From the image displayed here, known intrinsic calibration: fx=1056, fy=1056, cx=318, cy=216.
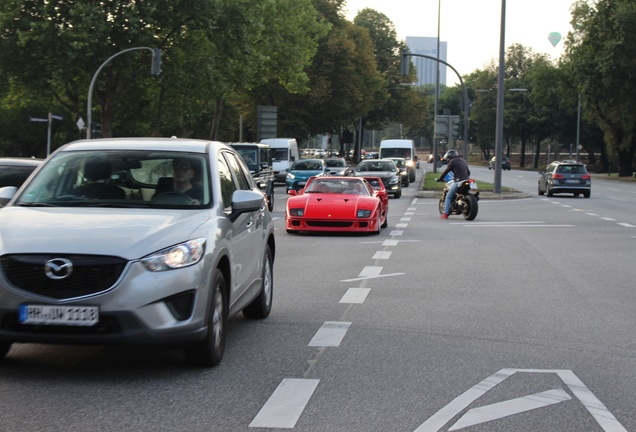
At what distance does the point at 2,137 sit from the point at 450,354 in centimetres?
7846

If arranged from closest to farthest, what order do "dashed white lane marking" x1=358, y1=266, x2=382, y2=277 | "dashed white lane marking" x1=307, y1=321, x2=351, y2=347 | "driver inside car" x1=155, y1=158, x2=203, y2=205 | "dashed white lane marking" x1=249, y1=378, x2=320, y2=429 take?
1. "dashed white lane marking" x1=249, y1=378, x2=320, y2=429
2. "driver inside car" x1=155, y1=158, x2=203, y2=205
3. "dashed white lane marking" x1=307, y1=321, x2=351, y2=347
4. "dashed white lane marking" x1=358, y1=266, x2=382, y2=277

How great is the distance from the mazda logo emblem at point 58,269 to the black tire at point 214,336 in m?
0.93

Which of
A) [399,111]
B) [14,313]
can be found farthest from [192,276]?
[399,111]

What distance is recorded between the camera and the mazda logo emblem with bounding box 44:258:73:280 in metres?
6.17

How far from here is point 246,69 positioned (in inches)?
2100

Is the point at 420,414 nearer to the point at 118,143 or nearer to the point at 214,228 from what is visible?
the point at 214,228

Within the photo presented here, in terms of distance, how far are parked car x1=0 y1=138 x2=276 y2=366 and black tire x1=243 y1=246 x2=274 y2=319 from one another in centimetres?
82

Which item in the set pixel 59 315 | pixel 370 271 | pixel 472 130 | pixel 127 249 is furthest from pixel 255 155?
pixel 59 315

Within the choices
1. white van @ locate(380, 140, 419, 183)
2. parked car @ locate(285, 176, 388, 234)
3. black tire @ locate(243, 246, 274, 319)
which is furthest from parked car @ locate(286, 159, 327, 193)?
black tire @ locate(243, 246, 274, 319)

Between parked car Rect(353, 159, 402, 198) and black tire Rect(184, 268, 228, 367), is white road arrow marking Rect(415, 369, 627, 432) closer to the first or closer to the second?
black tire Rect(184, 268, 228, 367)

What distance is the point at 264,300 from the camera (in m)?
8.96

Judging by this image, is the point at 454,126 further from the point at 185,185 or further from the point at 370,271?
the point at 185,185

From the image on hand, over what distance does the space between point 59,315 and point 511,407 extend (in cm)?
264

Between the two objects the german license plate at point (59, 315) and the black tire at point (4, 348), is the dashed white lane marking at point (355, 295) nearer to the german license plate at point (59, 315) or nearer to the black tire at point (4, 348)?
the black tire at point (4, 348)
